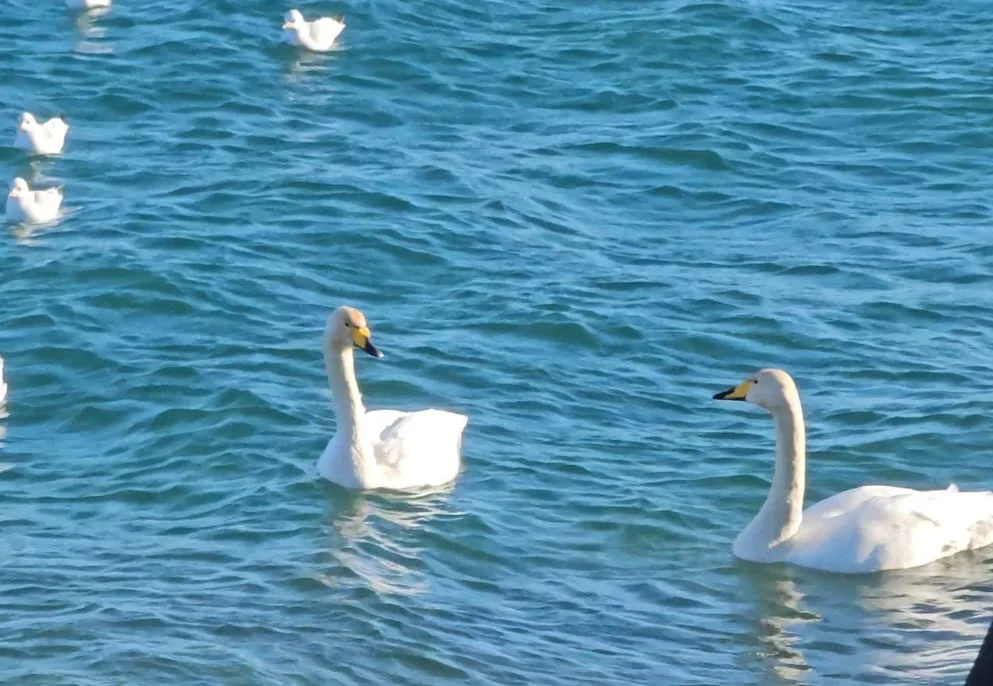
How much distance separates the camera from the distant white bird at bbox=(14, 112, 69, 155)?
17.5 m

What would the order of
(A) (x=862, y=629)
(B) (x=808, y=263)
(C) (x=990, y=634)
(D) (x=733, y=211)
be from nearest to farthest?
(C) (x=990, y=634)
(A) (x=862, y=629)
(B) (x=808, y=263)
(D) (x=733, y=211)

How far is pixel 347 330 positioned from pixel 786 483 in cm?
268

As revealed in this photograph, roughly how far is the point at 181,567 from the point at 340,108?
971cm

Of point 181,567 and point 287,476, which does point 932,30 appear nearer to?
point 287,476

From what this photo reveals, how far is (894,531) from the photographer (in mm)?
10430

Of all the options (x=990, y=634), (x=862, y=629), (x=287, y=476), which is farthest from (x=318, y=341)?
(x=990, y=634)

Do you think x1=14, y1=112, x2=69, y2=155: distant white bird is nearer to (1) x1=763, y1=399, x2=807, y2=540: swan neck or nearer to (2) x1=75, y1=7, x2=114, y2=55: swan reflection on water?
(2) x1=75, y1=7, x2=114, y2=55: swan reflection on water

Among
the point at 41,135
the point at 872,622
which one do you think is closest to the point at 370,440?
the point at 872,622

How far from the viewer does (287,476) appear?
38.8 feet

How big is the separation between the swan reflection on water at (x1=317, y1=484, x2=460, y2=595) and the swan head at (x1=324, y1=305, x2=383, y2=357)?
83 cm

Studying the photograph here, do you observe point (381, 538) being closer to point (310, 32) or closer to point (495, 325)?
point (495, 325)

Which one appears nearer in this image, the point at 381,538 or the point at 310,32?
the point at 381,538

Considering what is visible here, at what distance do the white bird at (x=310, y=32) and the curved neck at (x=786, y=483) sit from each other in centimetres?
1079

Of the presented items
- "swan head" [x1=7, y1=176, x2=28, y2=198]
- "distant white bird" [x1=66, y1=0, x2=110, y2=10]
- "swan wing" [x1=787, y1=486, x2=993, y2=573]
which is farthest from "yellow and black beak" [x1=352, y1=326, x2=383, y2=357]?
"distant white bird" [x1=66, y1=0, x2=110, y2=10]
